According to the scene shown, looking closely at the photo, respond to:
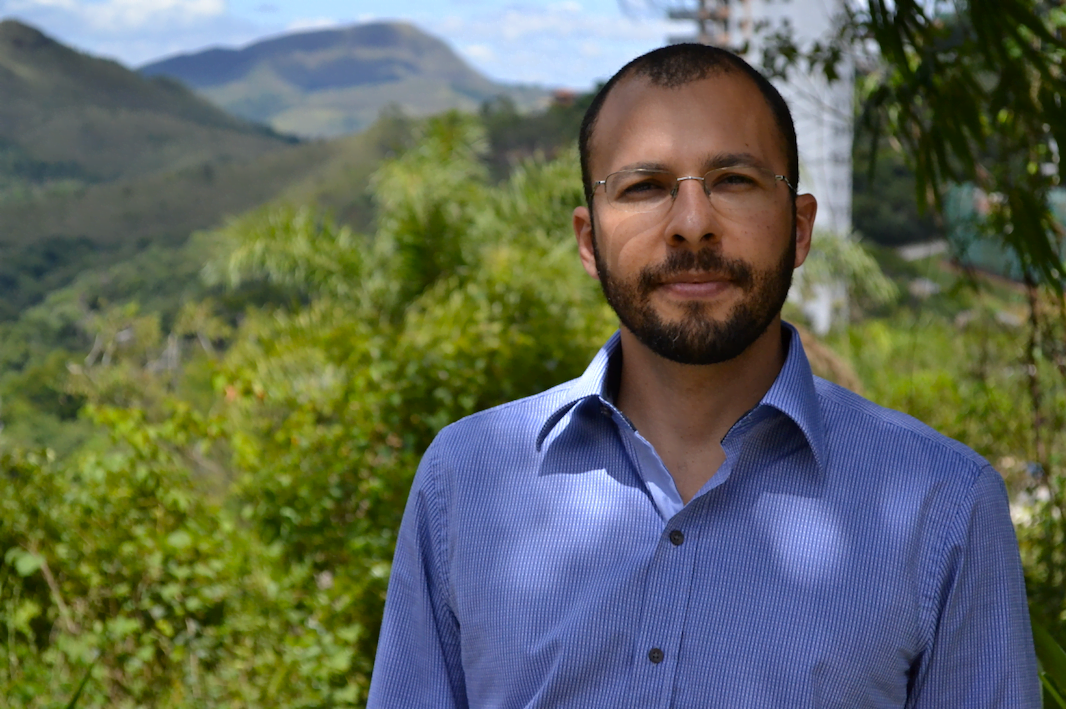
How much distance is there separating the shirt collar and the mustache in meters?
0.12

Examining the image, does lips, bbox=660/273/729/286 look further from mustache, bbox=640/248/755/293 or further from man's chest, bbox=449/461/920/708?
man's chest, bbox=449/461/920/708

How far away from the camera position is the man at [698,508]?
1046 millimetres

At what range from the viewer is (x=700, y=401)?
1217mm

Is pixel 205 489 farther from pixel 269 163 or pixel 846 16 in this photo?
pixel 269 163

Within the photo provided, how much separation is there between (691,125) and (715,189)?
0.08 meters

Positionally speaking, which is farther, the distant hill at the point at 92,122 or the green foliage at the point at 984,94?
the distant hill at the point at 92,122

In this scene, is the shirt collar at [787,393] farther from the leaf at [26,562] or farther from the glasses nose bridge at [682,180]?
the leaf at [26,562]

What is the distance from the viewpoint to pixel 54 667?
3.07m

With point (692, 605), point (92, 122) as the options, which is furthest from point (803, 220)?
point (92, 122)

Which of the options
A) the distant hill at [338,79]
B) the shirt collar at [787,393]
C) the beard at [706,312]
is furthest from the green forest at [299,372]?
the distant hill at [338,79]

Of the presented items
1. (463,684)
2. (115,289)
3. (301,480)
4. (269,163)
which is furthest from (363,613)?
(269,163)

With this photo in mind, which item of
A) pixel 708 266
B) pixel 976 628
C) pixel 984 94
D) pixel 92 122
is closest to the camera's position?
pixel 976 628

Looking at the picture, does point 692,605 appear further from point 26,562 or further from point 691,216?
point 26,562

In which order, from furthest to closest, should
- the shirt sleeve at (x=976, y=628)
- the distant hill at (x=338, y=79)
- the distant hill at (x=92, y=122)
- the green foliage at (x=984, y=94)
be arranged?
the distant hill at (x=338, y=79) < the distant hill at (x=92, y=122) < the green foliage at (x=984, y=94) < the shirt sleeve at (x=976, y=628)
